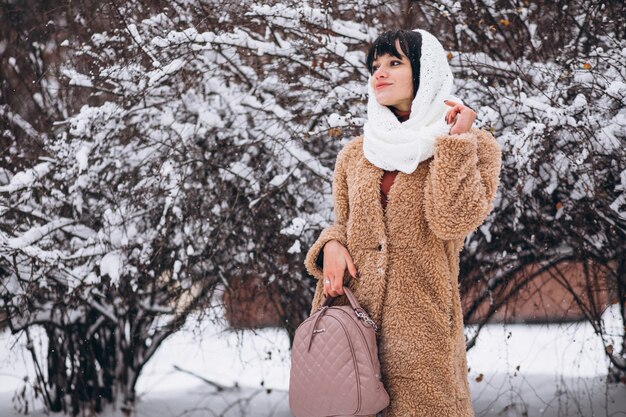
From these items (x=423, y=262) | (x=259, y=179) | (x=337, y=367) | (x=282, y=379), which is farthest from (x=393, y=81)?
(x=282, y=379)

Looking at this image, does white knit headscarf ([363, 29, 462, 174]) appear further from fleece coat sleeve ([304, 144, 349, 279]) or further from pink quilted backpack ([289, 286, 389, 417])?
pink quilted backpack ([289, 286, 389, 417])

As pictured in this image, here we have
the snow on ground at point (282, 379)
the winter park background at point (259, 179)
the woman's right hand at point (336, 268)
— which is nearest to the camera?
the woman's right hand at point (336, 268)

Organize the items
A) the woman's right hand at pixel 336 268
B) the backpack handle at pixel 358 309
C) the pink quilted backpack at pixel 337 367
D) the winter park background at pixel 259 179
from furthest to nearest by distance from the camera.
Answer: the winter park background at pixel 259 179 → the woman's right hand at pixel 336 268 → the backpack handle at pixel 358 309 → the pink quilted backpack at pixel 337 367

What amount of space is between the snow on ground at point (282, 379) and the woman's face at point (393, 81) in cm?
211

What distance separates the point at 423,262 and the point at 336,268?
0.27 m

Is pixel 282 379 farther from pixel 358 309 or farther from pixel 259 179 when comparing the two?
pixel 358 309

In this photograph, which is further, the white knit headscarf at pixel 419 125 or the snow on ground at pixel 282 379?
the snow on ground at pixel 282 379

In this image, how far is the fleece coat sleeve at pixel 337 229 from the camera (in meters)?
2.21

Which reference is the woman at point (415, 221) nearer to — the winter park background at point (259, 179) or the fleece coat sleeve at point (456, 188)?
the fleece coat sleeve at point (456, 188)

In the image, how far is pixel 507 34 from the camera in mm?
4031

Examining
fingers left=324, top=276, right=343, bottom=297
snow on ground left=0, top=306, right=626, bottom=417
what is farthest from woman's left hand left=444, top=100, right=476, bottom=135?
snow on ground left=0, top=306, right=626, bottom=417

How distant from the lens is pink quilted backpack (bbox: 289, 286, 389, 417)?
6.24 feet

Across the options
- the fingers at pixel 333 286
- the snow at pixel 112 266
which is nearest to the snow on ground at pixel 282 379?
the snow at pixel 112 266

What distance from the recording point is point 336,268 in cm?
213
